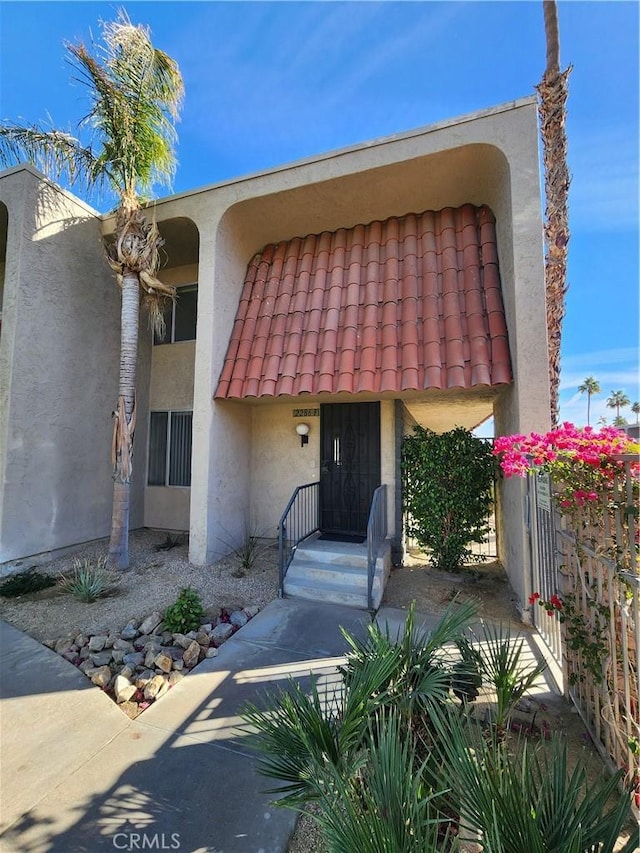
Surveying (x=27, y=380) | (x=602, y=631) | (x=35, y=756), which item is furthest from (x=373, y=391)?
(x=27, y=380)

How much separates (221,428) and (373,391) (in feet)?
10.5

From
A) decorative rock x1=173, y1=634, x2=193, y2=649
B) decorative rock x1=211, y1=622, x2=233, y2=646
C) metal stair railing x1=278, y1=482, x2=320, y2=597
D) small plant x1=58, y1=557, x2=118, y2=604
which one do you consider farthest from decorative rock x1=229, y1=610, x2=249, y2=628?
metal stair railing x1=278, y1=482, x2=320, y2=597

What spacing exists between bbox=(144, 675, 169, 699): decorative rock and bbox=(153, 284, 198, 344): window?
770 cm

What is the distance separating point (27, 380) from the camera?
6.74 meters

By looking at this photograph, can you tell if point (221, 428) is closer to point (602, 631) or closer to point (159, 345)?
point (159, 345)

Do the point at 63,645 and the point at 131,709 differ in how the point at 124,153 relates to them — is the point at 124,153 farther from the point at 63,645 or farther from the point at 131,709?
the point at 131,709

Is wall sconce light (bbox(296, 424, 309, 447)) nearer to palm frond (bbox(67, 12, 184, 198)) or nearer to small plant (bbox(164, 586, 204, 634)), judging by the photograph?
small plant (bbox(164, 586, 204, 634))

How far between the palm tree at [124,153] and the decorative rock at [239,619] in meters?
2.96

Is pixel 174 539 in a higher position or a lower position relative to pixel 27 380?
lower

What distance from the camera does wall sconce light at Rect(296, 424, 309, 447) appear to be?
8094mm

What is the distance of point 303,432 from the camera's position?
8117 millimetres

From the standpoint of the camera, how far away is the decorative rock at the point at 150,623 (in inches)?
178

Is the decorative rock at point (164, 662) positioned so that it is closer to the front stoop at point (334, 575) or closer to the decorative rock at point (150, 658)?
the decorative rock at point (150, 658)

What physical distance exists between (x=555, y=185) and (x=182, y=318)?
886cm
